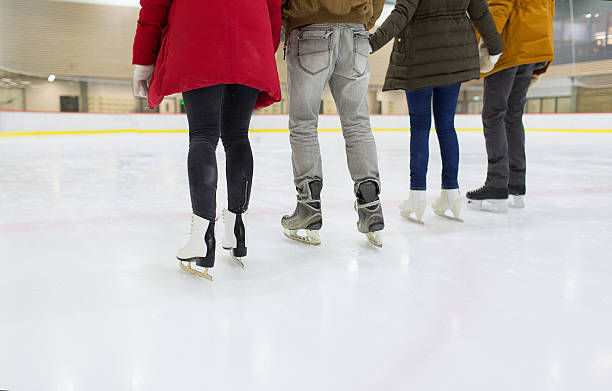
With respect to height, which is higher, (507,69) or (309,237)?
(507,69)

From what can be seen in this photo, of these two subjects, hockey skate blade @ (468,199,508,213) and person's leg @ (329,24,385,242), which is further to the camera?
hockey skate blade @ (468,199,508,213)

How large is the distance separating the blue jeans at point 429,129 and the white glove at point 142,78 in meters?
1.06

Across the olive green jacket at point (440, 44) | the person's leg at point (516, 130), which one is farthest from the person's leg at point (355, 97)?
the person's leg at point (516, 130)

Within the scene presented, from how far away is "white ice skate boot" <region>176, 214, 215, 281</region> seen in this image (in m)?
1.29

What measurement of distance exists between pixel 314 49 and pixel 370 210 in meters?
0.55

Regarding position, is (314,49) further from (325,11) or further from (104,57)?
(104,57)

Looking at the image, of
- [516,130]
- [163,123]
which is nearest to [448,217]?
[516,130]

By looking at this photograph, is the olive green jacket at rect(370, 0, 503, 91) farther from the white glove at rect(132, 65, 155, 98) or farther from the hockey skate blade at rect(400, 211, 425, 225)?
the white glove at rect(132, 65, 155, 98)

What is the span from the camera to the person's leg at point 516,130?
2.33 metres

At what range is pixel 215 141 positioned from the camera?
129 centimetres

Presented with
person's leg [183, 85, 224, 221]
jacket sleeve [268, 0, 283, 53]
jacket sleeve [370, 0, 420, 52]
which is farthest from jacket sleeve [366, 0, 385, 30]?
person's leg [183, 85, 224, 221]

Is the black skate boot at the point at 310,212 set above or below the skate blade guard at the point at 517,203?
above

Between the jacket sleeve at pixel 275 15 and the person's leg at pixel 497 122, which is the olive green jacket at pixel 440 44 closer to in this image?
the person's leg at pixel 497 122

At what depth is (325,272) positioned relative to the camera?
1.39m
